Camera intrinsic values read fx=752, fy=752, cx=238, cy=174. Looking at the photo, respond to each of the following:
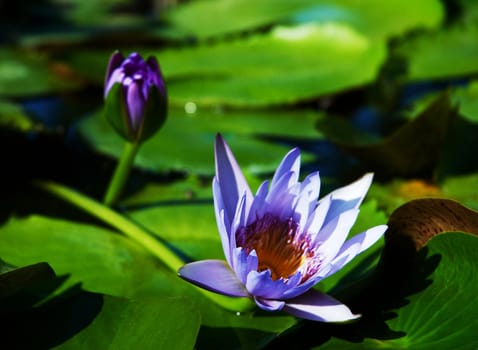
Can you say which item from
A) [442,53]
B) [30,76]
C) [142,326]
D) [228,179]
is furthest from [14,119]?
[442,53]

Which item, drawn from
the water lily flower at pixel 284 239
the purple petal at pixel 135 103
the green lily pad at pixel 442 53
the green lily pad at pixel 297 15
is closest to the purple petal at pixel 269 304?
the water lily flower at pixel 284 239

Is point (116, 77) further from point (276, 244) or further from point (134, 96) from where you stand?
point (276, 244)

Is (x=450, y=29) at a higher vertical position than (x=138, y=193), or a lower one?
higher

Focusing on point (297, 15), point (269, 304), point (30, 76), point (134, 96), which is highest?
point (134, 96)

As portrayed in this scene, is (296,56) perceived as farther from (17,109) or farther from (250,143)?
(17,109)

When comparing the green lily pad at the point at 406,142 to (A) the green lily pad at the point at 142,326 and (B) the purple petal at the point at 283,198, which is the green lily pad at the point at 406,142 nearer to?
(B) the purple petal at the point at 283,198

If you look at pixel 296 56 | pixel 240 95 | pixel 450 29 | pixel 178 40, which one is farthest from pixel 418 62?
pixel 178 40
